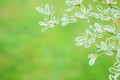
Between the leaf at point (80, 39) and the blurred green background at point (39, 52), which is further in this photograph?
the blurred green background at point (39, 52)

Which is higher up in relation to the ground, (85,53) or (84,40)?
(85,53)

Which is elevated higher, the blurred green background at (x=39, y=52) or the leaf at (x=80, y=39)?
the blurred green background at (x=39, y=52)

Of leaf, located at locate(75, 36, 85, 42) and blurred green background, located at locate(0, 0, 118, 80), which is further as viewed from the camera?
blurred green background, located at locate(0, 0, 118, 80)

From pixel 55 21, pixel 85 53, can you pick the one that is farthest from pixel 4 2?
pixel 55 21

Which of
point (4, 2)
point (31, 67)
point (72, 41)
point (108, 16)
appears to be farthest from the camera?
point (4, 2)

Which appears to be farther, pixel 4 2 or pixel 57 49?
pixel 4 2

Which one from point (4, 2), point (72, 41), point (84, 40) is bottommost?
point (84, 40)

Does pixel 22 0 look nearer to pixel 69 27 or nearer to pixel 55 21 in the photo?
pixel 69 27

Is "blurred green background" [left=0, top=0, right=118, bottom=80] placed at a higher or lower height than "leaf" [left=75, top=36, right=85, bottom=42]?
higher

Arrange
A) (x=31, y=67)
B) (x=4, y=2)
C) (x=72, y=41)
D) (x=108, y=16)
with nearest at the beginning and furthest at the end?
1. (x=108, y=16)
2. (x=31, y=67)
3. (x=72, y=41)
4. (x=4, y=2)
